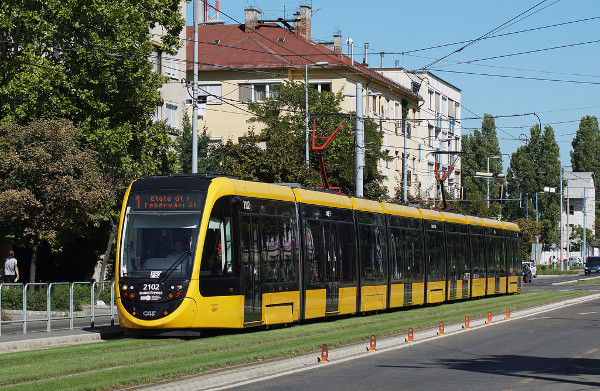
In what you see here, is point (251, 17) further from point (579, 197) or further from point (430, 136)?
point (579, 197)

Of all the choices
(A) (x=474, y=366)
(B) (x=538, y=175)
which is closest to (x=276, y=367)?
(A) (x=474, y=366)

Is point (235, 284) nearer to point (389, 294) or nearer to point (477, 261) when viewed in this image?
point (389, 294)

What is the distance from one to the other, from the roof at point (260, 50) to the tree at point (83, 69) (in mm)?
33033

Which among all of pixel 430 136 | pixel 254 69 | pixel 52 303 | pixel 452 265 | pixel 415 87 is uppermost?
pixel 415 87

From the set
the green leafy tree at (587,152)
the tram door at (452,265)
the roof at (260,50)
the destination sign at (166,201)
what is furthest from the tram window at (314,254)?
the green leafy tree at (587,152)

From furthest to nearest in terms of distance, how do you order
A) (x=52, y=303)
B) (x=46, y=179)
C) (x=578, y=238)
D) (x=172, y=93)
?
(x=578, y=238) < (x=172, y=93) < (x=46, y=179) < (x=52, y=303)

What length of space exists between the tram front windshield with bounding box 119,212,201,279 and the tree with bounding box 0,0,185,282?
1289 cm

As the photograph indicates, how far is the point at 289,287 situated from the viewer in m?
23.2

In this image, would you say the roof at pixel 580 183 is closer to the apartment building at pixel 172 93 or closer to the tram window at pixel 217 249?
the apartment building at pixel 172 93

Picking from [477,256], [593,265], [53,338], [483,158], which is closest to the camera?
[53,338]

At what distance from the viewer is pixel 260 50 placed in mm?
71188

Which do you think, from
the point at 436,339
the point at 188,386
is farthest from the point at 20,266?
the point at 188,386

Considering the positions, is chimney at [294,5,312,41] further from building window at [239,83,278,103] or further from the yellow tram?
the yellow tram

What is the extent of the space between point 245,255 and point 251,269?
1.21 feet
